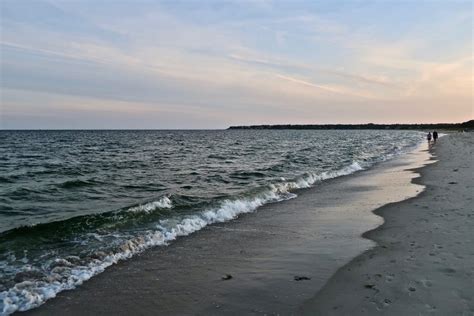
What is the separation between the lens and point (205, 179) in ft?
63.3

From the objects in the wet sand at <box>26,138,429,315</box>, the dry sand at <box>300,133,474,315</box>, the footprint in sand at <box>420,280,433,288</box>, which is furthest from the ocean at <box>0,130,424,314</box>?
the footprint in sand at <box>420,280,433,288</box>

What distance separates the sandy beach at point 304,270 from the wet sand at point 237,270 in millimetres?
17

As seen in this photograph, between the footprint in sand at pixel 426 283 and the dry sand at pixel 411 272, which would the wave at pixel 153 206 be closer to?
the dry sand at pixel 411 272

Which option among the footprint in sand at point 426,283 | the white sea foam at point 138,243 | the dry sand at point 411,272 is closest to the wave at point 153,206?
the white sea foam at point 138,243

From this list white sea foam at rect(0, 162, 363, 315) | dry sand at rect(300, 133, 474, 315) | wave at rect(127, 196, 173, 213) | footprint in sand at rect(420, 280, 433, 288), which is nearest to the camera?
dry sand at rect(300, 133, 474, 315)

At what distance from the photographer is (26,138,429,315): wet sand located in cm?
568

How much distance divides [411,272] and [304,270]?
167 cm

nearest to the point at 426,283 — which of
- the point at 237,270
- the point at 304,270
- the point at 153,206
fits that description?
the point at 304,270

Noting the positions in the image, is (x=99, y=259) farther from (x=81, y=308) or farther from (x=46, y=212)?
(x=46, y=212)

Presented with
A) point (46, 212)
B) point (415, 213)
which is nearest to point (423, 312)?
point (415, 213)

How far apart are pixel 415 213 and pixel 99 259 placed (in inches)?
316

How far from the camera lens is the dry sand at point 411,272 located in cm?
525

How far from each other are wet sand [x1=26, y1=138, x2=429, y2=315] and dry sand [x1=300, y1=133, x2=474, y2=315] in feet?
1.12

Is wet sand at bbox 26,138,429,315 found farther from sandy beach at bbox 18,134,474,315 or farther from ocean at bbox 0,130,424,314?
ocean at bbox 0,130,424,314
